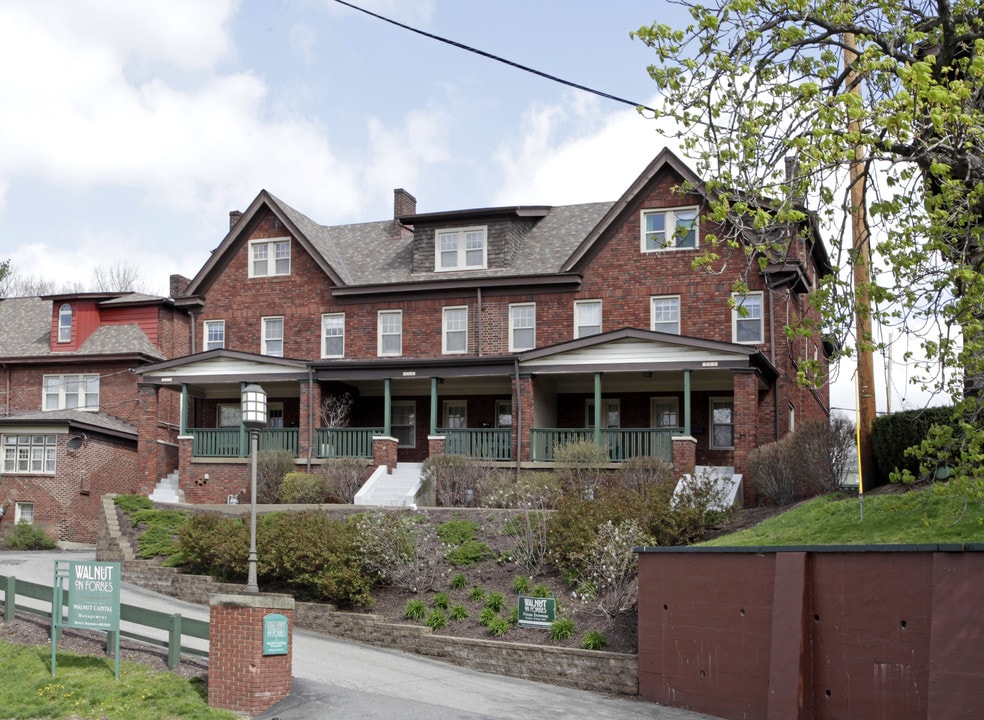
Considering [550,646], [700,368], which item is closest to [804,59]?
[550,646]

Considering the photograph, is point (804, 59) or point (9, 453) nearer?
point (804, 59)

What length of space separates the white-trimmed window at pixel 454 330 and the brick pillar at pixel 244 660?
63.1 ft

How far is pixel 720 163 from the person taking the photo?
12.2m

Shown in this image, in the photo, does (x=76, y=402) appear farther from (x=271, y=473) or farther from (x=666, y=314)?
(x=666, y=314)

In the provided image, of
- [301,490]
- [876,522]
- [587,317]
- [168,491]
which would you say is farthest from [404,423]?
[876,522]

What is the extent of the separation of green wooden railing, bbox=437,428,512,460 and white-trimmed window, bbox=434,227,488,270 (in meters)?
6.31

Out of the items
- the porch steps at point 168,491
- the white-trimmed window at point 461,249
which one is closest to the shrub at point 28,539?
the porch steps at point 168,491

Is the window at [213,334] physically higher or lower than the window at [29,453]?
higher

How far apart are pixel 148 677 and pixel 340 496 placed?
13.9m

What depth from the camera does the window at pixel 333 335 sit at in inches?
1459

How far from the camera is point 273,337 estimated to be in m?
37.8

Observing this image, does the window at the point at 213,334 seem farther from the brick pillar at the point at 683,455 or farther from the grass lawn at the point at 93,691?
the grass lawn at the point at 93,691

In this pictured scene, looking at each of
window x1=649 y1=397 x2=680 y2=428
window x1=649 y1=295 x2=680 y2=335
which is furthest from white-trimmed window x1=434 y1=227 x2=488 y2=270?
window x1=649 y1=397 x2=680 y2=428

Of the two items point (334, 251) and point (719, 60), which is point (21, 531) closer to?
point (334, 251)
